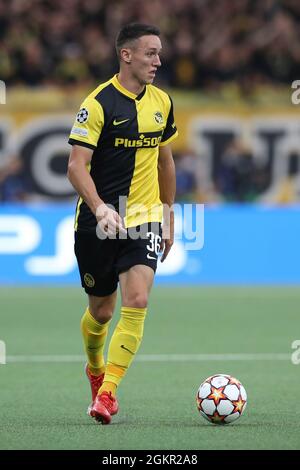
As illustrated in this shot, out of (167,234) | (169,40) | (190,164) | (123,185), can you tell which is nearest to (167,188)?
(167,234)

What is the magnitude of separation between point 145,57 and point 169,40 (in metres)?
13.6

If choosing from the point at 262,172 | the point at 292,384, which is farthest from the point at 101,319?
the point at 262,172

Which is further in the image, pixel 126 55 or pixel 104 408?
pixel 126 55

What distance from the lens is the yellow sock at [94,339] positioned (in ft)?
22.3

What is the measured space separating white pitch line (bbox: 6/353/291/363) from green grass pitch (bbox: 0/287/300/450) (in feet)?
0.19

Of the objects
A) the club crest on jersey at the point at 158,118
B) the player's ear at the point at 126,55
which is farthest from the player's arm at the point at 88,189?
the player's ear at the point at 126,55

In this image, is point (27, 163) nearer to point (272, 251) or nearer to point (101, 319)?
point (272, 251)

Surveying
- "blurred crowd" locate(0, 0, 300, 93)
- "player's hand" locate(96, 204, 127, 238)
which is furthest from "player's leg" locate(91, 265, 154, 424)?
"blurred crowd" locate(0, 0, 300, 93)

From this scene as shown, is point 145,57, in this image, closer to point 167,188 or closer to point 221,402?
point 167,188

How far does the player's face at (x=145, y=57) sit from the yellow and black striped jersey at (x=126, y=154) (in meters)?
0.15

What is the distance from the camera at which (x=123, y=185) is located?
652 centimetres

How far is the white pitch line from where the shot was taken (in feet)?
30.4

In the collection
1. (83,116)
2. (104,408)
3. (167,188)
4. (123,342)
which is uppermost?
(83,116)

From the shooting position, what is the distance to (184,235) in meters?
15.0
